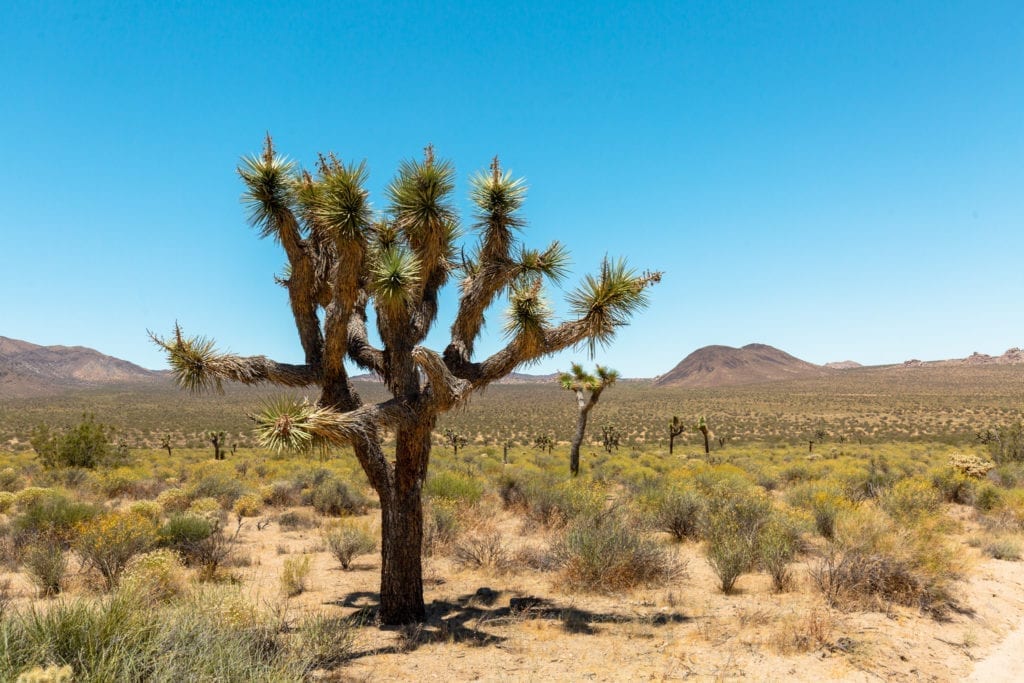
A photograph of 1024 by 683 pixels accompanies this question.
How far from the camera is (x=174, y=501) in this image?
15.2m

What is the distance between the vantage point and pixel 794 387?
381 ft

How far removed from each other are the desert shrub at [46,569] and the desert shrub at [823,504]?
1285cm

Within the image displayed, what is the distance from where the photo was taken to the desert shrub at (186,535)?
10273 mm

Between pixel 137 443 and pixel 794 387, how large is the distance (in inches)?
4372

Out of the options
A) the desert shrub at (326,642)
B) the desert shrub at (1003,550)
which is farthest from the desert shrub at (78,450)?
the desert shrub at (1003,550)

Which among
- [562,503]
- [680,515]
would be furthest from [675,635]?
[562,503]

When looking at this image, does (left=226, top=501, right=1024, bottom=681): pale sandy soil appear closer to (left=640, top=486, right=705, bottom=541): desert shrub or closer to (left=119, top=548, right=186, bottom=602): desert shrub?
(left=119, top=548, right=186, bottom=602): desert shrub

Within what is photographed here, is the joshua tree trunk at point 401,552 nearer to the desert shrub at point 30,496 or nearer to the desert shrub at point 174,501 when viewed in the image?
the desert shrub at point 174,501

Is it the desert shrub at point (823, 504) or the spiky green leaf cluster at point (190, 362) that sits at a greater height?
the spiky green leaf cluster at point (190, 362)

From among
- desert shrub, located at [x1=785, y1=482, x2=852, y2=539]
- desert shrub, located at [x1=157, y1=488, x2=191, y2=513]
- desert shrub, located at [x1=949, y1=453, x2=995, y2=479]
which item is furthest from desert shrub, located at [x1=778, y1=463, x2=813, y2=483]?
desert shrub, located at [x1=157, y1=488, x2=191, y2=513]

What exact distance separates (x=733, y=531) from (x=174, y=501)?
13.7 meters

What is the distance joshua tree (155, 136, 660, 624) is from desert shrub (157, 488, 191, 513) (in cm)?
962

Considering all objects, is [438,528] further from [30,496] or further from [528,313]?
[30,496]

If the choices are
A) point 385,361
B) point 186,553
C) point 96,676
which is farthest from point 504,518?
point 96,676
